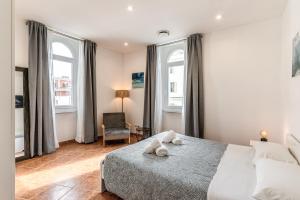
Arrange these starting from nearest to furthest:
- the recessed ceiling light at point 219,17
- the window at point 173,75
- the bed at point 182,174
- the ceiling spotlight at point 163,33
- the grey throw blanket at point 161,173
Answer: the bed at point 182,174, the grey throw blanket at point 161,173, the recessed ceiling light at point 219,17, the ceiling spotlight at point 163,33, the window at point 173,75

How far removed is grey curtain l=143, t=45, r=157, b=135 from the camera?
476 centimetres

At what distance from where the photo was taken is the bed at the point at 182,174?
1.46 meters

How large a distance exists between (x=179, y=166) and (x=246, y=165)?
0.72 m

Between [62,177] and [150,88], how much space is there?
297cm

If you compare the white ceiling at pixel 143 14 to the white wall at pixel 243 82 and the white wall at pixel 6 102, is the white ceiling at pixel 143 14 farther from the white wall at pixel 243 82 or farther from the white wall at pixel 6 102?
the white wall at pixel 6 102

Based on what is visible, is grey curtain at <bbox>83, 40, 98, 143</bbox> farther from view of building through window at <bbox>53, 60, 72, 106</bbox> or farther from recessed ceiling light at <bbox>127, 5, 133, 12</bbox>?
recessed ceiling light at <bbox>127, 5, 133, 12</bbox>

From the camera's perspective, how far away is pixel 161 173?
1.74m

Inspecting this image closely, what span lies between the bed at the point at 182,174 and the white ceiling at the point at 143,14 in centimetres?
225

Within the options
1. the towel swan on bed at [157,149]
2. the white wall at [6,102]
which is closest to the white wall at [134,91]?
the towel swan on bed at [157,149]

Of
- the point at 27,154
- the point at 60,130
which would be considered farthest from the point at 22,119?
the point at 60,130

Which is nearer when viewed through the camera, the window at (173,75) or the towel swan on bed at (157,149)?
the towel swan on bed at (157,149)

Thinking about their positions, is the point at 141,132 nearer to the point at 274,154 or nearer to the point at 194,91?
the point at 194,91

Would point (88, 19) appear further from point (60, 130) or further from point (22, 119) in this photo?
point (60, 130)

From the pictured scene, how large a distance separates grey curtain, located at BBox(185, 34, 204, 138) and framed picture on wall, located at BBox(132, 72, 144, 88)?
1595mm
